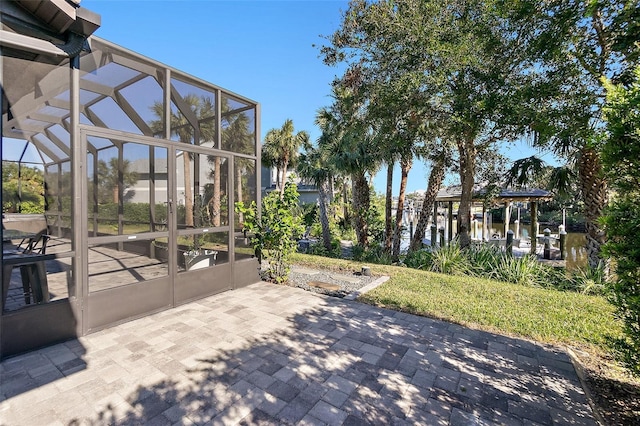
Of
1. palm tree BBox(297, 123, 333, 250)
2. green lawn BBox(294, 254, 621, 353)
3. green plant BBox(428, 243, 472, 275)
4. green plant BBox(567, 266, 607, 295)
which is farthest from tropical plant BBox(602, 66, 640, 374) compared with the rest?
palm tree BBox(297, 123, 333, 250)

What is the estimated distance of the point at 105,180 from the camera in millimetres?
3959

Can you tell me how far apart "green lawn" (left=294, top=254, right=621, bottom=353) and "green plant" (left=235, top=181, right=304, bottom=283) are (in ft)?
5.98

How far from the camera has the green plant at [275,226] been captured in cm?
547

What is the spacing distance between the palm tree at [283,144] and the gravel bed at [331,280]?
1051 cm

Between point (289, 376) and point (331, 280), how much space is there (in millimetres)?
3766

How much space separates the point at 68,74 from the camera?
127 inches

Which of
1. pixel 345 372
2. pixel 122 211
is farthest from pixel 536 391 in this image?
pixel 122 211

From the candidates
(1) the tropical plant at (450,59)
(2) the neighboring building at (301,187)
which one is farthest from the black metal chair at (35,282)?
(2) the neighboring building at (301,187)

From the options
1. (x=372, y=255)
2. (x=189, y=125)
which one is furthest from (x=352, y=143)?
(x=189, y=125)

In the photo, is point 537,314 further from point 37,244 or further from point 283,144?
point 283,144

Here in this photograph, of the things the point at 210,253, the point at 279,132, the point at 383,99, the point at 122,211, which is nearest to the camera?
the point at 122,211

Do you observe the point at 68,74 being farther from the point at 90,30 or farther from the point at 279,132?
the point at 279,132

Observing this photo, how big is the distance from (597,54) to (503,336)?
582 centimetres

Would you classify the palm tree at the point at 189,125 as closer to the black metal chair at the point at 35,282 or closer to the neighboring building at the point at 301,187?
the black metal chair at the point at 35,282
